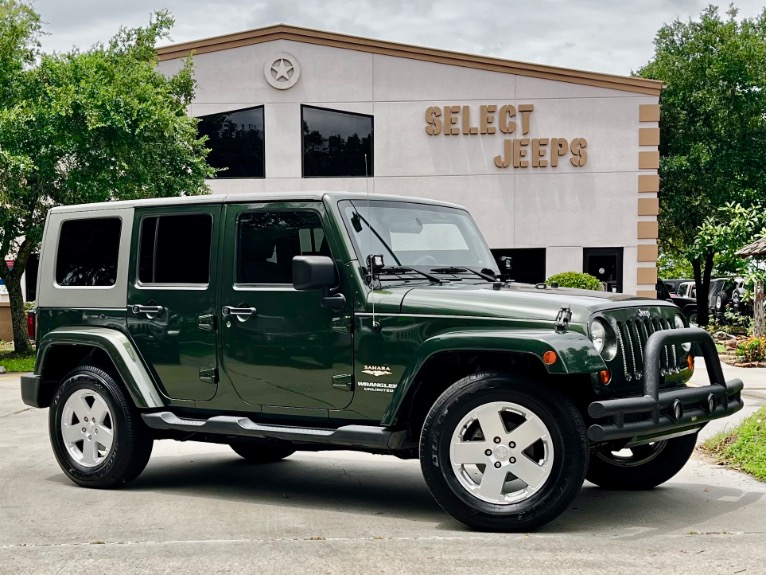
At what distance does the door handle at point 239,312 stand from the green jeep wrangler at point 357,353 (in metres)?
0.01

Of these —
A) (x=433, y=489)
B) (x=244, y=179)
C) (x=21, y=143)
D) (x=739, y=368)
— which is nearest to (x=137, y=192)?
(x=21, y=143)

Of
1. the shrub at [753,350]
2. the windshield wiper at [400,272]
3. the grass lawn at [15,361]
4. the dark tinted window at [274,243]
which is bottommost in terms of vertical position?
the grass lawn at [15,361]

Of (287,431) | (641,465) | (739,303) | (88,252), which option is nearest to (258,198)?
(287,431)

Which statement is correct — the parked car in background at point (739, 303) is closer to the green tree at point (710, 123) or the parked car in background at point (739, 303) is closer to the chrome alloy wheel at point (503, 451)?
the green tree at point (710, 123)

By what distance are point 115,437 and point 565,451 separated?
11.2 feet

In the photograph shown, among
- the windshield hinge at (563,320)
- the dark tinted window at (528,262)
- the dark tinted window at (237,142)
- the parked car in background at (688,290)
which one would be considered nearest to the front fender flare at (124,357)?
the windshield hinge at (563,320)

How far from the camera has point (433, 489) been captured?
6.26 meters

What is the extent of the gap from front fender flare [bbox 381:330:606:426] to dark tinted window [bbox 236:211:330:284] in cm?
104

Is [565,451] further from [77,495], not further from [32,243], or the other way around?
[32,243]

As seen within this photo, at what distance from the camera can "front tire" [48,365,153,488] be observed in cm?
774

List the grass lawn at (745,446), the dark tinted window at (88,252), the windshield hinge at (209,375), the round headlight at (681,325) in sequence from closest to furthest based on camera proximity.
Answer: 1. the round headlight at (681,325)
2. the windshield hinge at (209,375)
3. the dark tinted window at (88,252)
4. the grass lawn at (745,446)

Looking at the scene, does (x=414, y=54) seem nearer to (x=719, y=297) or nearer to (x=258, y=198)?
(x=719, y=297)

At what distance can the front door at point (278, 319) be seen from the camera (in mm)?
6836

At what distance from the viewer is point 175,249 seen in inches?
302
